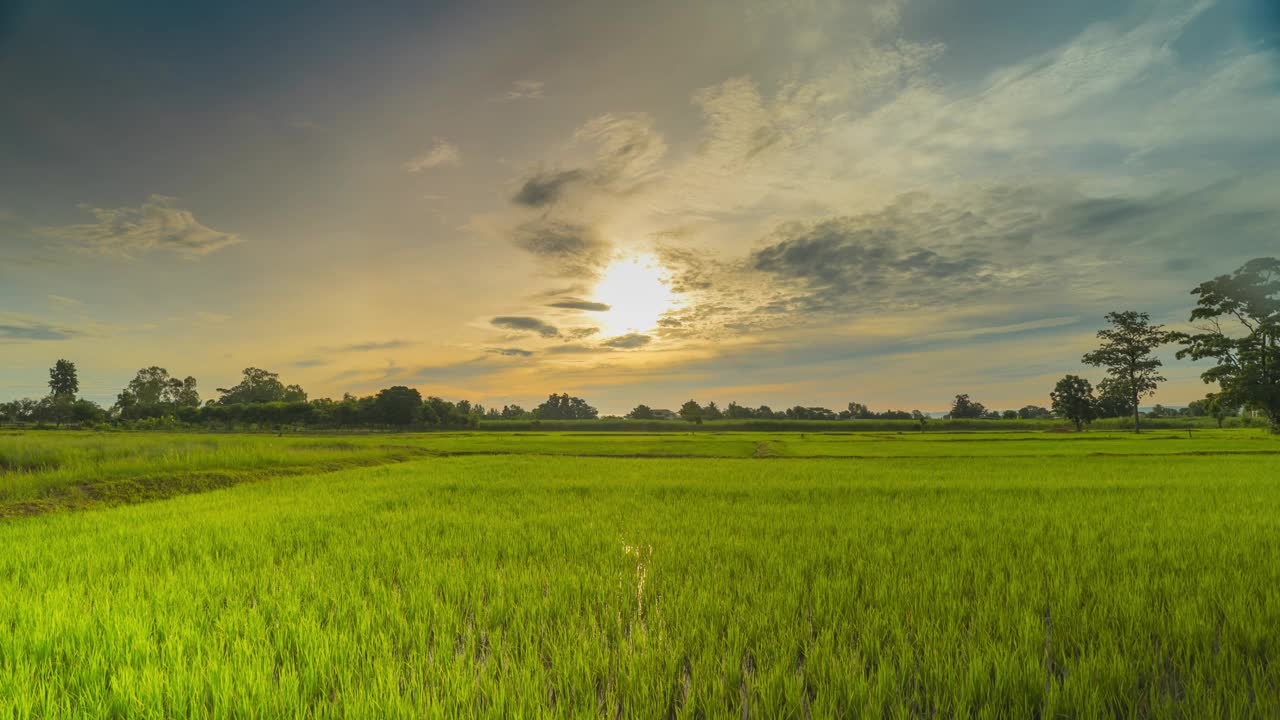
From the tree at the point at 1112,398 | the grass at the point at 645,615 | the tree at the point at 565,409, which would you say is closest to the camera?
the grass at the point at 645,615

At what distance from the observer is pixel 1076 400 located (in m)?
75.4

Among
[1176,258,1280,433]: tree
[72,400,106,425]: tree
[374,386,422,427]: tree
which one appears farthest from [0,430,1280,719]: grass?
[72,400,106,425]: tree

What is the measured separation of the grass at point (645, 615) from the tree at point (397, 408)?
80.5 meters

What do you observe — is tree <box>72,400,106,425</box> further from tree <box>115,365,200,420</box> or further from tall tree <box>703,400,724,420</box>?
tall tree <box>703,400,724,420</box>

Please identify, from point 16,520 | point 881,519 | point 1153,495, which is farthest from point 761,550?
point 16,520

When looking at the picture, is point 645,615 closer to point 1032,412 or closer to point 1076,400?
point 1076,400

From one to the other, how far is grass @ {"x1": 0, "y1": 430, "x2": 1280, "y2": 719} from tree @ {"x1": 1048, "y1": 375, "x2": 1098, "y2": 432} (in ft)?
286

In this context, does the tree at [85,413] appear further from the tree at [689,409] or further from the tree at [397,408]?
the tree at [689,409]

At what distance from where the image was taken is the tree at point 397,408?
83312mm

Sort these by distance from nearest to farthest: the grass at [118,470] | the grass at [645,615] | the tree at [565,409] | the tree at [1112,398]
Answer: the grass at [645,615], the grass at [118,470], the tree at [1112,398], the tree at [565,409]

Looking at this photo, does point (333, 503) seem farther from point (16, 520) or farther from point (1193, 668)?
point (1193, 668)

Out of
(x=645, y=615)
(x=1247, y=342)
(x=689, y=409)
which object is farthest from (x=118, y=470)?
(x=689, y=409)

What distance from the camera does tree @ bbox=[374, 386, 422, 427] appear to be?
83.3 m

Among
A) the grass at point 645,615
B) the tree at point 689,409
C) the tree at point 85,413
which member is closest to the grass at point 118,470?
the grass at point 645,615
